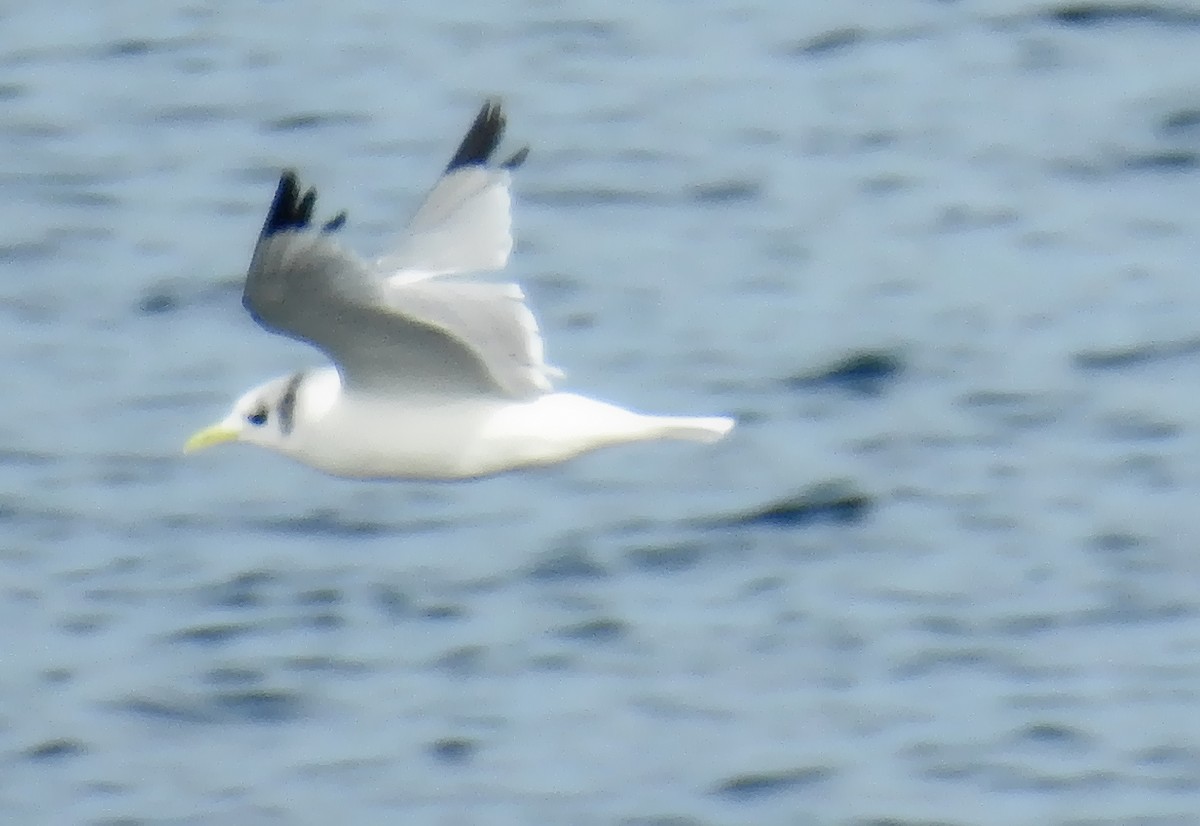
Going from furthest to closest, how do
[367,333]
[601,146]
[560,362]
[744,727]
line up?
1. [601,146]
2. [560,362]
3. [744,727]
4. [367,333]

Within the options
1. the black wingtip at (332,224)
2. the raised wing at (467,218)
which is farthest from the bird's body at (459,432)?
the black wingtip at (332,224)

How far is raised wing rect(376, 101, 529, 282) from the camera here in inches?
324

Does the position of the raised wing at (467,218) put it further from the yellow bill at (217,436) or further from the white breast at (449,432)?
the yellow bill at (217,436)

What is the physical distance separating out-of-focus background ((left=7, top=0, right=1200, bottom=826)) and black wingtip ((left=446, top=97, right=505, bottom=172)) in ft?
8.25

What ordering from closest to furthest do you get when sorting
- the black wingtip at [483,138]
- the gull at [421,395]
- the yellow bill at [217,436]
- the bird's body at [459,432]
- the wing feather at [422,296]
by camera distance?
the wing feather at [422,296], the gull at [421,395], the bird's body at [459,432], the yellow bill at [217,436], the black wingtip at [483,138]

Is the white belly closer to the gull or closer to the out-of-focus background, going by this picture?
the gull

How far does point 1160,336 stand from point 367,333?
569cm

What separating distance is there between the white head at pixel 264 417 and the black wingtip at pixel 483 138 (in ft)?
2.55

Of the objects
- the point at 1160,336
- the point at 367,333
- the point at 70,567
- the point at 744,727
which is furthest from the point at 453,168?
the point at 1160,336

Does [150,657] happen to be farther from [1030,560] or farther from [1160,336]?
[1160,336]

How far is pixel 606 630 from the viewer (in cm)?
1094

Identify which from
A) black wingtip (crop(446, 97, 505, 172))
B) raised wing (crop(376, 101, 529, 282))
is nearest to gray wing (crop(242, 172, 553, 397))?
raised wing (crop(376, 101, 529, 282))

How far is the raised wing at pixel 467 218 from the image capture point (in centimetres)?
823

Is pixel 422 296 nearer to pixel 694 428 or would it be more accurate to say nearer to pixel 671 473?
pixel 694 428
